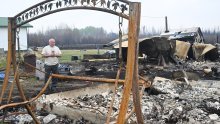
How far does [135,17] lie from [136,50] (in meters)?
0.42

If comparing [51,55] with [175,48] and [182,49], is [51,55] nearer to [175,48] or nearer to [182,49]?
[175,48]

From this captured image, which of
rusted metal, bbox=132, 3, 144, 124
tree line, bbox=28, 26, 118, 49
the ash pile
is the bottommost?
the ash pile

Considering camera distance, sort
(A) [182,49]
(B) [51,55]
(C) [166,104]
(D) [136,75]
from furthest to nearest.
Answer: (A) [182,49]
(B) [51,55]
(C) [166,104]
(D) [136,75]

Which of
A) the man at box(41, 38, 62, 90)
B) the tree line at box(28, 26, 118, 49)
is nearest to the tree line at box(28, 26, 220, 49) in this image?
the tree line at box(28, 26, 118, 49)

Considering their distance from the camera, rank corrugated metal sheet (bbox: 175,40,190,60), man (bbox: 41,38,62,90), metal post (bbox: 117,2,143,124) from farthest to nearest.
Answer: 1. corrugated metal sheet (bbox: 175,40,190,60)
2. man (bbox: 41,38,62,90)
3. metal post (bbox: 117,2,143,124)

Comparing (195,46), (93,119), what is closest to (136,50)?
(93,119)

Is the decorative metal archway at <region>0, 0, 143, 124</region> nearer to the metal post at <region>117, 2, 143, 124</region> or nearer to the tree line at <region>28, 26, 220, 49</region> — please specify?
the metal post at <region>117, 2, 143, 124</region>

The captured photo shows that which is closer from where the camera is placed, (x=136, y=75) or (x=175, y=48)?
(x=136, y=75)

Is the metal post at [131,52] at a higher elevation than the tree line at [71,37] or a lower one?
lower

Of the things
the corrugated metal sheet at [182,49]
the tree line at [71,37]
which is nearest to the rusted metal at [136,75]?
the corrugated metal sheet at [182,49]

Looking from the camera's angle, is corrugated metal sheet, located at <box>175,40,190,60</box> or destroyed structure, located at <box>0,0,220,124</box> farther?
corrugated metal sheet, located at <box>175,40,190,60</box>

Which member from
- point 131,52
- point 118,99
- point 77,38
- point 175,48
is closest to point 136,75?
point 131,52

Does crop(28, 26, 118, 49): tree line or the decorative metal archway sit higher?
crop(28, 26, 118, 49): tree line

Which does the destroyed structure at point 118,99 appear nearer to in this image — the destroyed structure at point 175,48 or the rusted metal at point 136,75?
the rusted metal at point 136,75
